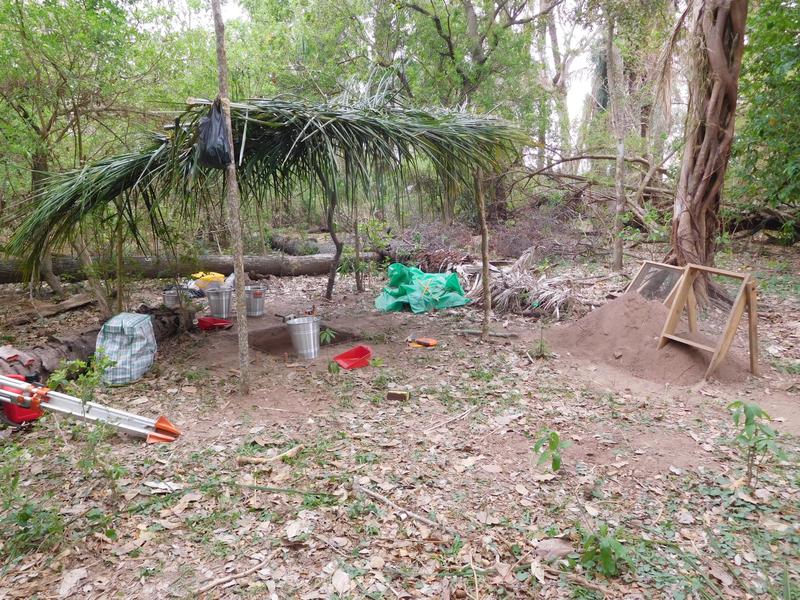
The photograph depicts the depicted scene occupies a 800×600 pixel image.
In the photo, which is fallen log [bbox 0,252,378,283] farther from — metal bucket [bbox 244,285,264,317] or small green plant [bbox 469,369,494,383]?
small green plant [bbox 469,369,494,383]

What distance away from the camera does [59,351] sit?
4.23 m

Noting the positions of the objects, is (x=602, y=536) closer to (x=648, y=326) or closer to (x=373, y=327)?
(x=648, y=326)

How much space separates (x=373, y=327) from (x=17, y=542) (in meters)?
3.95

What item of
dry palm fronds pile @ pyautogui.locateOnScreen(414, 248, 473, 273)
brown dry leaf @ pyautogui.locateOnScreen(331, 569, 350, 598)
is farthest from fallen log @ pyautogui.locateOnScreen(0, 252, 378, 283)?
brown dry leaf @ pyautogui.locateOnScreen(331, 569, 350, 598)

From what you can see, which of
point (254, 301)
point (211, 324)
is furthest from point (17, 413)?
point (254, 301)

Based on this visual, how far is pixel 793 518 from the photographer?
2406 millimetres

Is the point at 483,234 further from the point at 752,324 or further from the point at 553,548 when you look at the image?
the point at 553,548

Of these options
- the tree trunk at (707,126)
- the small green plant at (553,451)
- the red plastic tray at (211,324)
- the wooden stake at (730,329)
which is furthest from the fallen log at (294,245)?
the small green plant at (553,451)

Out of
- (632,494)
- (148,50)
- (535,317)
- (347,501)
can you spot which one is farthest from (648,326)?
(148,50)

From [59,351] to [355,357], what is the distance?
8.12 feet

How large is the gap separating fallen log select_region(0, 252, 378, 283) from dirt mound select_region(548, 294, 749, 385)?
14.2 feet

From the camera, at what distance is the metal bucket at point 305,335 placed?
4754mm

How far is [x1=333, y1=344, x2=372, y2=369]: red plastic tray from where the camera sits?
15.2 feet

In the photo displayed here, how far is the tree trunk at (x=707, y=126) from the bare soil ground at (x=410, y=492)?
1.96m
